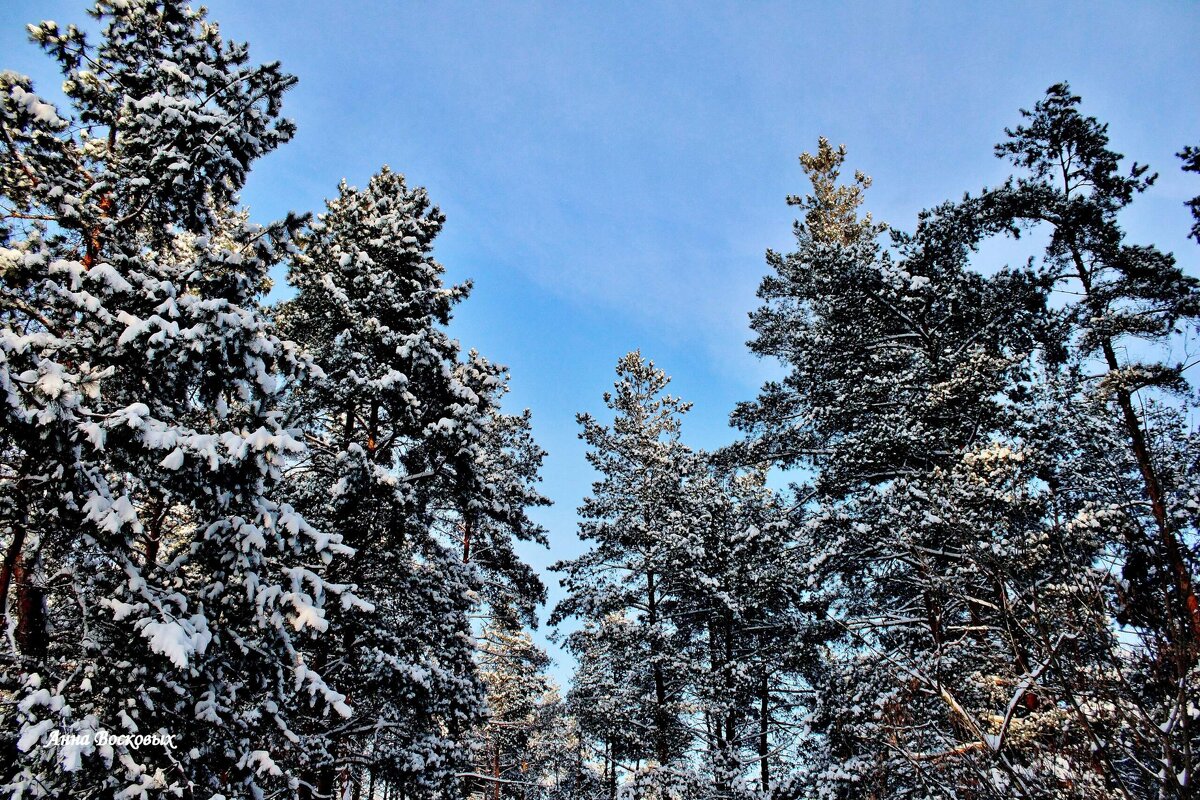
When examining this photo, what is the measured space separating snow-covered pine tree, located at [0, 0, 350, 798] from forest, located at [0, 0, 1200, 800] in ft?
0.15

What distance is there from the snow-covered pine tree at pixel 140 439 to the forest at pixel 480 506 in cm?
5

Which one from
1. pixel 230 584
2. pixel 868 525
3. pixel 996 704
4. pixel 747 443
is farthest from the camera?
pixel 747 443

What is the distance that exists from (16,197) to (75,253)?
4.59ft

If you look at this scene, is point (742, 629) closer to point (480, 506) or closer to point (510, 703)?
point (480, 506)

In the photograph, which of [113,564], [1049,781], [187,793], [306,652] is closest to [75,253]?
[113,564]

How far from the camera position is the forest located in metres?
5.52

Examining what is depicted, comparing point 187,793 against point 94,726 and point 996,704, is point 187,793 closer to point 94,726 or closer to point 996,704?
point 94,726

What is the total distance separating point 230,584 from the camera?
21.5 ft

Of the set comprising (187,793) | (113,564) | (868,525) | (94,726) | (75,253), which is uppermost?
(75,253)

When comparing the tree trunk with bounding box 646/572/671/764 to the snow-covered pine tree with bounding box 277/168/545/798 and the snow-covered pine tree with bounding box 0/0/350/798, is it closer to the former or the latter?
the snow-covered pine tree with bounding box 277/168/545/798

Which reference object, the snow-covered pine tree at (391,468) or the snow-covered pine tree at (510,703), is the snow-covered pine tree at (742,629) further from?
the snow-covered pine tree at (510,703)

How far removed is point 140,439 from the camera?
5680 mm

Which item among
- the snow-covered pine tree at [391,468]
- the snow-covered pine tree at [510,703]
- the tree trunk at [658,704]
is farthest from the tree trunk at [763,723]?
the snow-covered pine tree at [510,703]

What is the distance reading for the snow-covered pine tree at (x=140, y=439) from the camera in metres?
5.40
